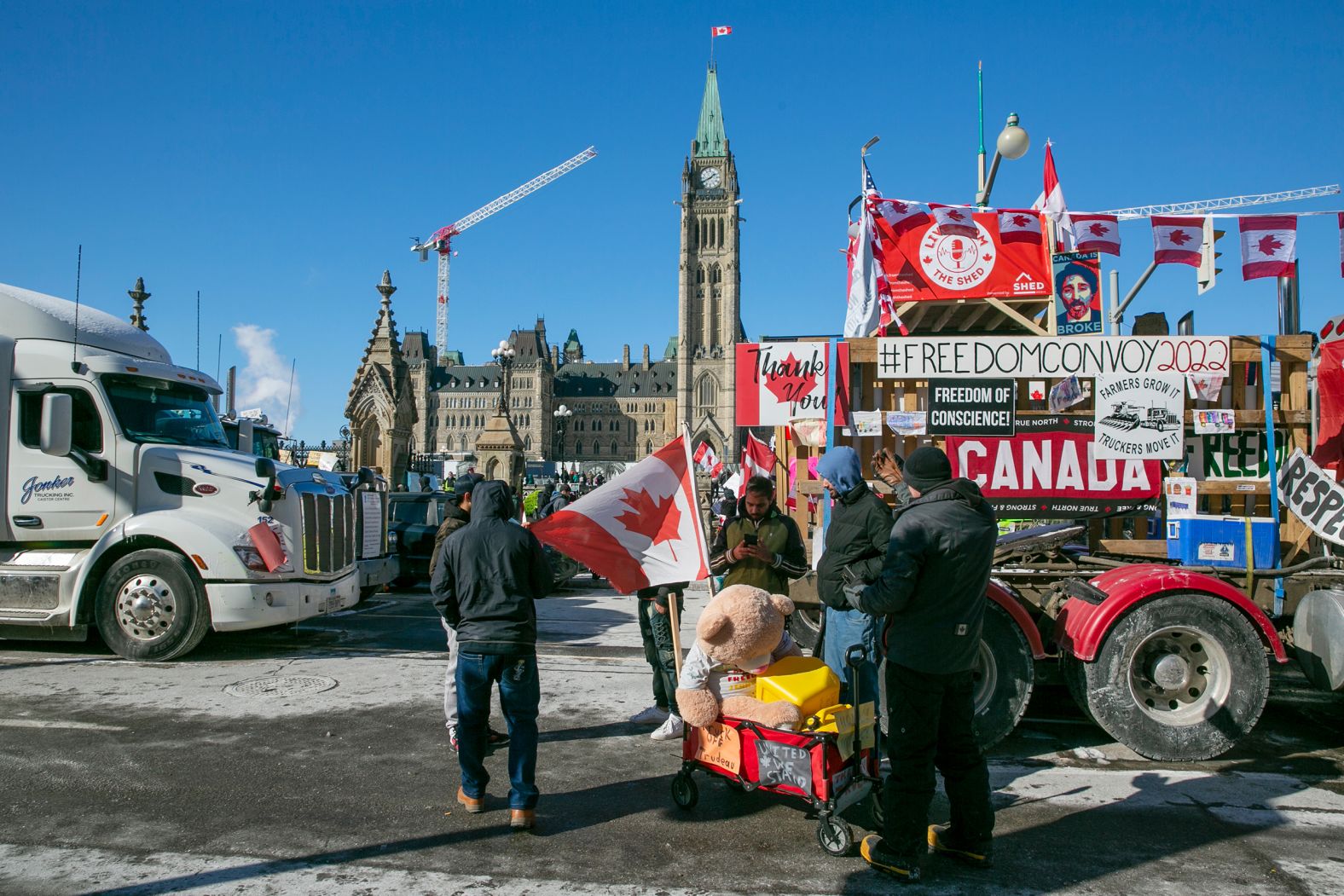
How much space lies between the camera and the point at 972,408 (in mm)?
6898

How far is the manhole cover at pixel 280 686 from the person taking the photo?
730 cm

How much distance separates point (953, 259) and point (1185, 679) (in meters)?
4.23

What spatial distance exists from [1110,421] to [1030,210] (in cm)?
271

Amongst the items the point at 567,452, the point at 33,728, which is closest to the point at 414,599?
the point at 33,728

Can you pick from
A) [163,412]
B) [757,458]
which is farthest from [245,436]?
[757,458]

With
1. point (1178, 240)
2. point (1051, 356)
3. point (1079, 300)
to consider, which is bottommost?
point (1051, 356)

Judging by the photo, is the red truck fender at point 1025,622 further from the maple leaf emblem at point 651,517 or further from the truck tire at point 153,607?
the truck tire at point 153,607

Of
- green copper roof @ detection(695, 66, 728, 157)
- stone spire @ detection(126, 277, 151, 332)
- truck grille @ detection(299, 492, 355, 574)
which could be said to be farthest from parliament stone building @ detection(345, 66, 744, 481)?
truck grille @ detection(299, 492, 355, 574)

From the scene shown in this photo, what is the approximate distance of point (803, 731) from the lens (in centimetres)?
436

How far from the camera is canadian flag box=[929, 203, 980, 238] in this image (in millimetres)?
8117

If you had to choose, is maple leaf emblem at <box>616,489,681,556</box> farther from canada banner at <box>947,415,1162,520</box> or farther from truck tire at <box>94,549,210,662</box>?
truck tire at <box>94,549,210,662</box>

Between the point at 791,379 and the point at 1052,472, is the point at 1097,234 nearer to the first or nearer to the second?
the point at 1052,472

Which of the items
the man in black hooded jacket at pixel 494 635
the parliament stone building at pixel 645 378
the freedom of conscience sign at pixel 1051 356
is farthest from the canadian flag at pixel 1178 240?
the parliament stone building at pixel 645 378

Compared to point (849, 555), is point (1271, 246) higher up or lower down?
higher up
